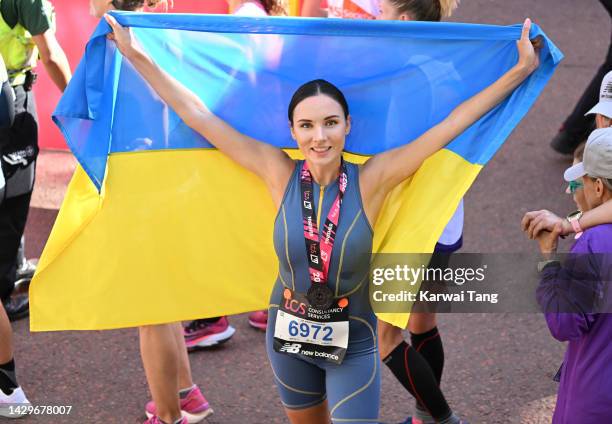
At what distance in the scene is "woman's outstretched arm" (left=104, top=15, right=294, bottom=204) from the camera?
13.1 ft

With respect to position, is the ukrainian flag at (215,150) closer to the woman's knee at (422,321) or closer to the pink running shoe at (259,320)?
the woman's knee at (422,321)

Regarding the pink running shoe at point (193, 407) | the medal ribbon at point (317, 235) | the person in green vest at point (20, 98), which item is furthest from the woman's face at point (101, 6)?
the pink running shoe at point (193, 407)

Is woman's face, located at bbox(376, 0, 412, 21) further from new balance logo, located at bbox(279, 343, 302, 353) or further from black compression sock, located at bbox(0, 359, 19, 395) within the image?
black compression sock, located at bbox(0, 359, 19, 395)

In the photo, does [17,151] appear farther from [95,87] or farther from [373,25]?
[373,25]

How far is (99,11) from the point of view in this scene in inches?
176

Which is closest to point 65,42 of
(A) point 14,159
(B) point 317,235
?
(A) point 14,159

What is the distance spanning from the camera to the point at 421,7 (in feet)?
14.3

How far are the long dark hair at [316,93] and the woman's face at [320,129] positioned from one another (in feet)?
0.07

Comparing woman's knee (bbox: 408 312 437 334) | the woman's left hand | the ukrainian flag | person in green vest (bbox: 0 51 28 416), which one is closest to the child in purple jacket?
the woman's left hand

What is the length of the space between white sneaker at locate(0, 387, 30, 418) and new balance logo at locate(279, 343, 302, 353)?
6.13 feet

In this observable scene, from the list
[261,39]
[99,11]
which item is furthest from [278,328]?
[99,11]

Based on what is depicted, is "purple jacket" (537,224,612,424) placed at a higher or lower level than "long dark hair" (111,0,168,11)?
lower

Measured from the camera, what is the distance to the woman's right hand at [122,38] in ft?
12.8

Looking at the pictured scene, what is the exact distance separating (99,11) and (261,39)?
86cm
